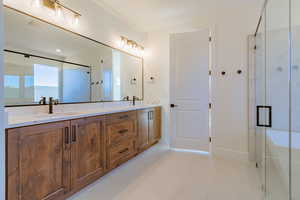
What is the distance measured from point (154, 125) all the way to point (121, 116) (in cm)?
126

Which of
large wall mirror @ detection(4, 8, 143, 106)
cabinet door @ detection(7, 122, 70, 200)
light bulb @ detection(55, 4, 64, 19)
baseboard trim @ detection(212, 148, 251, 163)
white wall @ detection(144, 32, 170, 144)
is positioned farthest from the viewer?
white wall @ detection(144, 32, 170, 144)

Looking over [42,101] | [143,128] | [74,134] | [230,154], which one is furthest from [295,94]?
[42,101]

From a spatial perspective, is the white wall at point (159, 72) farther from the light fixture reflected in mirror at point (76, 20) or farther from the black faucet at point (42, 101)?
the black faucet at point (42, 101)

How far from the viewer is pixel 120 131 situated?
2.68 metres

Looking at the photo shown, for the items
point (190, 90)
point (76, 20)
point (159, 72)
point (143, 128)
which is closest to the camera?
point (76, 20)

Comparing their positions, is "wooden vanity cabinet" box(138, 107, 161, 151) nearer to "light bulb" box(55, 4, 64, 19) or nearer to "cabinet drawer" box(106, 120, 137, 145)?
"cabinet drawer" box(106, 120, 137, 145)

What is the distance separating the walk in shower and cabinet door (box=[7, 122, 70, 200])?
6.46ft

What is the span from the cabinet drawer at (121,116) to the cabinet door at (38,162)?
70 cm

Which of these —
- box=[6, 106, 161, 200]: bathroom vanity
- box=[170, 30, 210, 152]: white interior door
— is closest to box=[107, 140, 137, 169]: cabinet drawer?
box=[6, 106, 161, 200]: bathroom vanity

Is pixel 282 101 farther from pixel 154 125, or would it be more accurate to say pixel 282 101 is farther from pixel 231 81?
pixel 154 125

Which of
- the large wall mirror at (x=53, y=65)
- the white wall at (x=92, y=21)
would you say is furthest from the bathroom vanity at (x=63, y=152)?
the white wall at (x=92, y=21)

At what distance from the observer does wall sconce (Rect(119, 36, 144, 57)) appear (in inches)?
141

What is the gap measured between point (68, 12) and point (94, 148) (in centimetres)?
176

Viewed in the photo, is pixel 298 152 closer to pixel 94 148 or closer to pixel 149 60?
pixel 94 148
